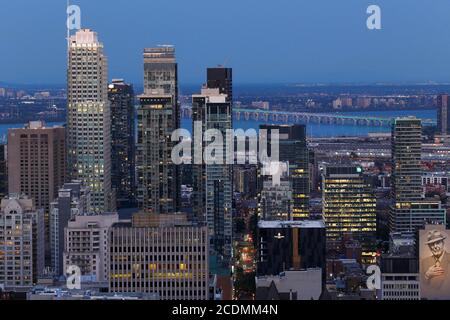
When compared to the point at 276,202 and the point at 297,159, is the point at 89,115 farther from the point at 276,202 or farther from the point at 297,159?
the point at 276,202

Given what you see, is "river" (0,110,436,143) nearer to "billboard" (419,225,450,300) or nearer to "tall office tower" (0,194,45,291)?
"tall office tower" (0,194,45,291)

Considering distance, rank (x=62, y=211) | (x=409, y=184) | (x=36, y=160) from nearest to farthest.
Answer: (x=62, y=211) < (x=36, y=160) < (x=409, y=184)

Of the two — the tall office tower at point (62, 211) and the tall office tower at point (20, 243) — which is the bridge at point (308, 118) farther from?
the tall office tower at point (20, 243)

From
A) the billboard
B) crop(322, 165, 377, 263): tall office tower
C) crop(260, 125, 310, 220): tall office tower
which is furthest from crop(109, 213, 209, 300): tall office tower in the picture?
crop(260, 125, 310, 220): tall office tower

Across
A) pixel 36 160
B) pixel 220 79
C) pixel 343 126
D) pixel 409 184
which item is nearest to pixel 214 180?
pixel 220 79
